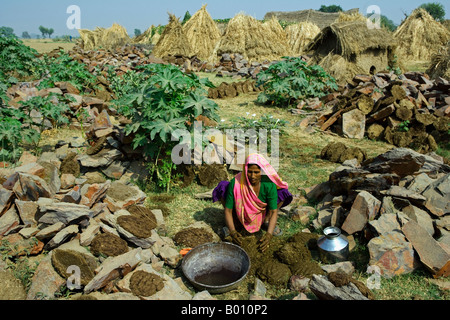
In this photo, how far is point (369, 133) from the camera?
761 centimetres

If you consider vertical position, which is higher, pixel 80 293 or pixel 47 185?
pixel 47 185

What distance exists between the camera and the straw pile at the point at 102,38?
69.5ft

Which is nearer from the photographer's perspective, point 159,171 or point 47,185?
point 47,185

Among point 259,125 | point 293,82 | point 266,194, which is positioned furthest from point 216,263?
point 293,82

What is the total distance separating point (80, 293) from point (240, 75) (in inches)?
546

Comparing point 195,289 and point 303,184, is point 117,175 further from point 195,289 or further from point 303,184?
point 303,184

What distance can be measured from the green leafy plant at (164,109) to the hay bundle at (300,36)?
54.7 feet

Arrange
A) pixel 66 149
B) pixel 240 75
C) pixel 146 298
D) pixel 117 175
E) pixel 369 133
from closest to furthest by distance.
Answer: pixel 146 298 → pixel 117 175 → pixel 66 149 → pixel 369 133 → pixel 240 75

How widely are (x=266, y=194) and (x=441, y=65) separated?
12.3m

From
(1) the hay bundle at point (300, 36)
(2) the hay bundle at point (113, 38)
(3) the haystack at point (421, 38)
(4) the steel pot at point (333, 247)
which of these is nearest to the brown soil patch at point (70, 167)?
(4) the steel pot at point (333, 247)

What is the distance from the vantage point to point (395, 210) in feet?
12.3

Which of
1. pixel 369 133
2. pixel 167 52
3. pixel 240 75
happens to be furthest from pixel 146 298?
pixel 167 52

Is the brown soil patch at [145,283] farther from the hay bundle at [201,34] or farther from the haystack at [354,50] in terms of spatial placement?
the hay bundle at [201,34]

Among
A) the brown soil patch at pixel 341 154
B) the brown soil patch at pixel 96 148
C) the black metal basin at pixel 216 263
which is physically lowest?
the black metal basin at pixel 216 263
